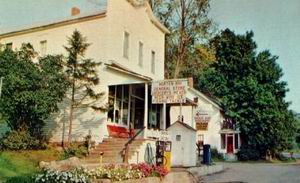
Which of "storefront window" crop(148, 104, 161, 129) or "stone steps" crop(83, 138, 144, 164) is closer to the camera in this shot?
"stone steps" crop(83, 138, 144, 164)

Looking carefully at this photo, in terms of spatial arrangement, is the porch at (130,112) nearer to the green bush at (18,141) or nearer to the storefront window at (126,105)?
the storefront window at (126,105)

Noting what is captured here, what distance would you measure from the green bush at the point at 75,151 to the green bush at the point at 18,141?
1.53m

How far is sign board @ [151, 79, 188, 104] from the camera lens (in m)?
20.4

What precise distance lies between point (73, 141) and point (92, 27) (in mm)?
6515

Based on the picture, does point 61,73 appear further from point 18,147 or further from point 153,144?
point 153,144

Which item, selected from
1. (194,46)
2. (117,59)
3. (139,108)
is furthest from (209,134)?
(117,59)

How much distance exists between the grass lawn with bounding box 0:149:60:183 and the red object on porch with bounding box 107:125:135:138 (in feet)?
11.5

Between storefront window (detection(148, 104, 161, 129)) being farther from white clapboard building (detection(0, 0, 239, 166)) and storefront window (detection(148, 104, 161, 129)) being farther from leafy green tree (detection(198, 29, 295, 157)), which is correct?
leafy green tree (detection(198, 29, 295, 157))

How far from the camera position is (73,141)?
2145 centimetres

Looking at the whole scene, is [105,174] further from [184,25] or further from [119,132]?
[184,25]

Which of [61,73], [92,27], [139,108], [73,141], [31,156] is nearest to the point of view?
[31,156]

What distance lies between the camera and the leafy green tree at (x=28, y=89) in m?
18.0

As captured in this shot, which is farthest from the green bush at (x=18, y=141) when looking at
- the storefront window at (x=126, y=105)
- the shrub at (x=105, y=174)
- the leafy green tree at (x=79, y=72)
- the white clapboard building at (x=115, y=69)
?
the shrub at (x=105, y=174)

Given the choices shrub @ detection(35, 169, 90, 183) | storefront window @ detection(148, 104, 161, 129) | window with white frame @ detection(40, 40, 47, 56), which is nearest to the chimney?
window with white frame @ detection(40, 40, 47, 56)
